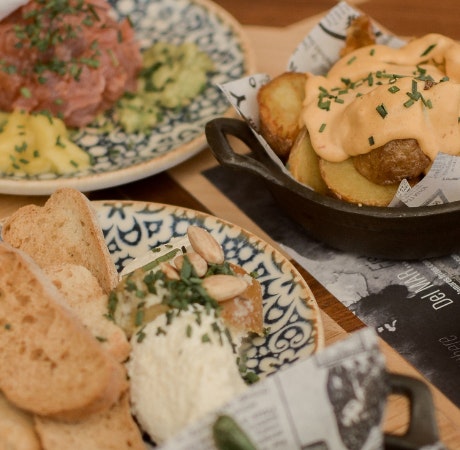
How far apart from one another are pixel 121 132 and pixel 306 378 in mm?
1307

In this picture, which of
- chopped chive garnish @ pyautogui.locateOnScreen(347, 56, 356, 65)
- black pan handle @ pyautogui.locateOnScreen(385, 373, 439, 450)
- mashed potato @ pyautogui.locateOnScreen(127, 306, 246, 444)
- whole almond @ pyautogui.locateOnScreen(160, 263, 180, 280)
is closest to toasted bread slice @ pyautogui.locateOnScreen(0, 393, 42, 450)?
mashed potato @ pyautogui.locateOnScreen(127, 306, 246, 444)

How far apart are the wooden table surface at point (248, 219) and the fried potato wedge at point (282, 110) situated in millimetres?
219

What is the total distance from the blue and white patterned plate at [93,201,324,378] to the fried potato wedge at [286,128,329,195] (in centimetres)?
20

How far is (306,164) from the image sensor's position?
5.06 feet

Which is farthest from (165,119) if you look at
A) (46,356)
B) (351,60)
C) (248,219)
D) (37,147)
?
(46,356)

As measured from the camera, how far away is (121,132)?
204 centimetres

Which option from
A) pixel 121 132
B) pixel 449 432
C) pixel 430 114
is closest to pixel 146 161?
Result: pixel 121 132

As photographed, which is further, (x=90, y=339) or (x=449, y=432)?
(x=449, y=432)

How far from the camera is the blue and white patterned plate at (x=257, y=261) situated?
123cm

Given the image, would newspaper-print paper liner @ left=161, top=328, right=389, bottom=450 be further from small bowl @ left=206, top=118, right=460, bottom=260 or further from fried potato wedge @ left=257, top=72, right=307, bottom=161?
fried potato wedge @ left=257, top=72, right=307, bottom=161

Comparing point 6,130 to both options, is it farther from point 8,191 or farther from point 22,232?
point 22,232

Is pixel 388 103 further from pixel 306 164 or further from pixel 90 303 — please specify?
pixel 90 303

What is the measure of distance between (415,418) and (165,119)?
1359 mm

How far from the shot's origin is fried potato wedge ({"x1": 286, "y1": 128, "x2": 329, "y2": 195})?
154cm
